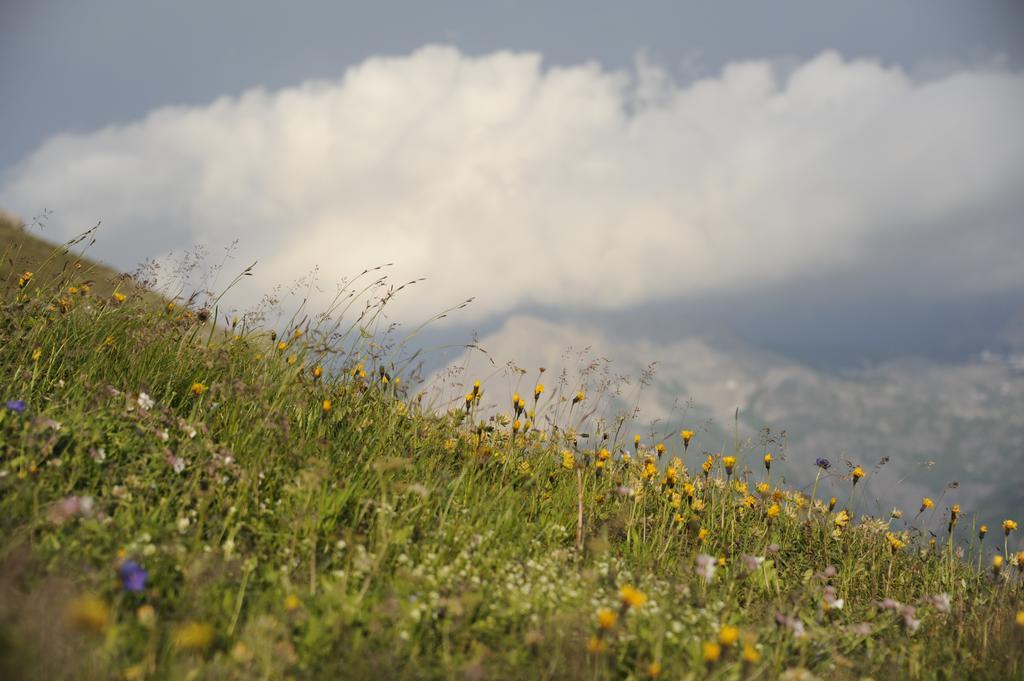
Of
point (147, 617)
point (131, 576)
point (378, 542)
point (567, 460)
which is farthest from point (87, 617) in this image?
point (567, 460)

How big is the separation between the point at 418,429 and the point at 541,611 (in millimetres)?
2653

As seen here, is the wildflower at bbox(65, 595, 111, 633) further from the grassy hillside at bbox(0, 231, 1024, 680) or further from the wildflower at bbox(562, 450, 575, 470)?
the wildflower at bbox(562, 450, 575, 470)

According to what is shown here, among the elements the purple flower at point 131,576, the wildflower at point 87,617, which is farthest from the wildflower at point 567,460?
the wildflower at point 87,617

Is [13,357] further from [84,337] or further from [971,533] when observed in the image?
[971,533]

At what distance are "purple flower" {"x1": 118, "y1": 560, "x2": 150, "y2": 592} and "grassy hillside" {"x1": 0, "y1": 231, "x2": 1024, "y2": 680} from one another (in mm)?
15

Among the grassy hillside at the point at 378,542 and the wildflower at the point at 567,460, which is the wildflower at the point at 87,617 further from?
the wildflower at the point at 567,460

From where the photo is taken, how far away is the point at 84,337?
213 inches

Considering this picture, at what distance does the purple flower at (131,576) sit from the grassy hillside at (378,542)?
0.05ft

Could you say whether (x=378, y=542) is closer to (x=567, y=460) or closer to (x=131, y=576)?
(x=131, y=576)

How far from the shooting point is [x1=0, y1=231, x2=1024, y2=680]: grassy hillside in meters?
3.11

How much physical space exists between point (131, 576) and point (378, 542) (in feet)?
4.53

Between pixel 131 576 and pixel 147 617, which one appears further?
pixel 131 576

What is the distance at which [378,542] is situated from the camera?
159 inches

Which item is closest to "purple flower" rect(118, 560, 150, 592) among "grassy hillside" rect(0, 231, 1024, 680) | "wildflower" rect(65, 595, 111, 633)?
"grassy hillside" rect(0, 231, 1024, 680)
